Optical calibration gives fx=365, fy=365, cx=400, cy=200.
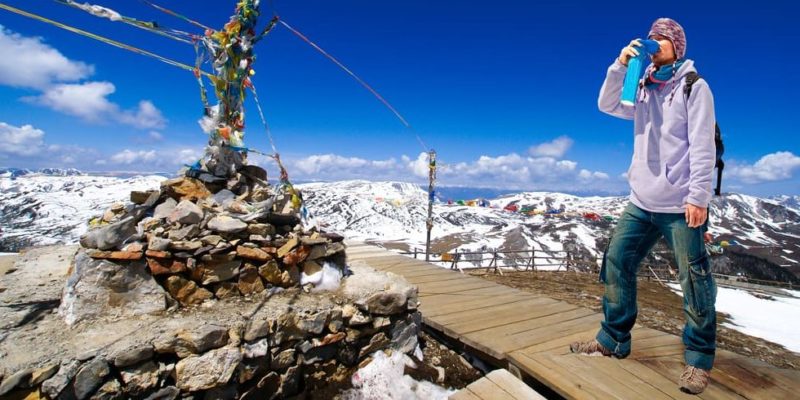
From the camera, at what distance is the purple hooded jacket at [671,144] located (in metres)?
2.87

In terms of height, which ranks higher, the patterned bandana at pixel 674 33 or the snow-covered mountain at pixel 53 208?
the patterned bandana at pixel 674 33

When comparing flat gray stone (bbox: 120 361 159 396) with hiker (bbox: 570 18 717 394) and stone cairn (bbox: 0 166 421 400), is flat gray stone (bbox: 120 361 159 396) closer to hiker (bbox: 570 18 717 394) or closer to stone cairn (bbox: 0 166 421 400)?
stone cairn (bbox: 0 166 421 400)

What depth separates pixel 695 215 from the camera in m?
2.90

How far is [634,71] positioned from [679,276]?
1842 mm

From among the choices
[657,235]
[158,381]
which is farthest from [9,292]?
[657,235]

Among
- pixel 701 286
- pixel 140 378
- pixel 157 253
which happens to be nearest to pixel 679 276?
pixel 701 286

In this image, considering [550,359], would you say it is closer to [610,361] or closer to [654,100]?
[610,361]

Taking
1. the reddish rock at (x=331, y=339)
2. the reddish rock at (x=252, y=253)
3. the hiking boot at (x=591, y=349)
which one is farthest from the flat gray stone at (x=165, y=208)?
the hiking boot at (x=591, y=349)

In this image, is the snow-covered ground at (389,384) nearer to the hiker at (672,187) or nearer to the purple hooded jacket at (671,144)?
the hiker at (672,187)

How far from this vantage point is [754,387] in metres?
3.34

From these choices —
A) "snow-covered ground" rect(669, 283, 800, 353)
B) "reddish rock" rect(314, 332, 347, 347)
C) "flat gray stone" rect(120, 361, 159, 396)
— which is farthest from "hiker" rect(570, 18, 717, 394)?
"snow-covered ground" rect(669, 283, 800, 353)

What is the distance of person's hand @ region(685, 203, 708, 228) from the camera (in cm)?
287

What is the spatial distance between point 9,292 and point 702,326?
7323 millimetres

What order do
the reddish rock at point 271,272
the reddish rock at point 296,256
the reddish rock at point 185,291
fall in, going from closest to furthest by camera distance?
the reddish rock at point 185,291 < the reddish rock at point 271,272 < the reddish rock at point 296,256
